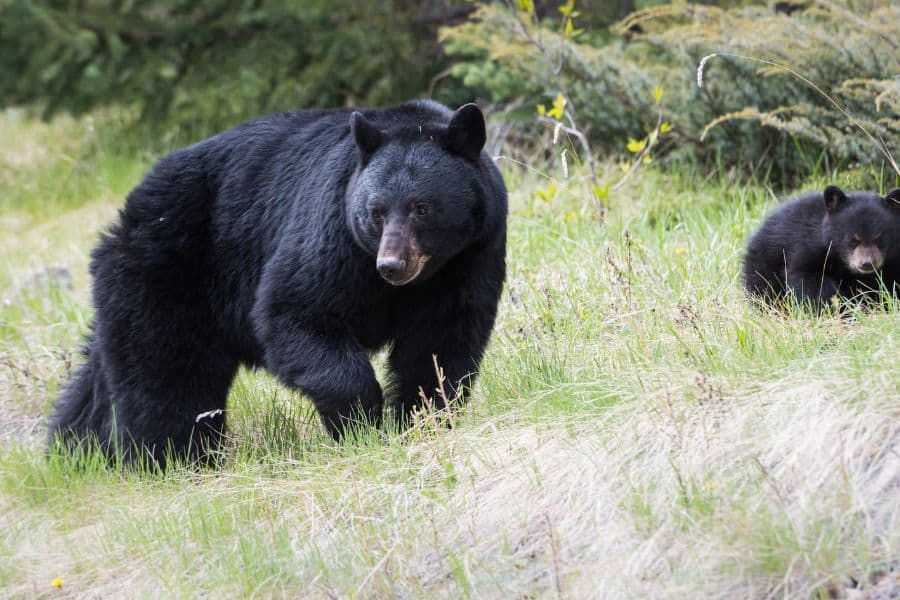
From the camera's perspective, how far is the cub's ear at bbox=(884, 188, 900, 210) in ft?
18.0

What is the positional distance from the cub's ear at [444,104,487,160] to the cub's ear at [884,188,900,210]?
6.81 ft

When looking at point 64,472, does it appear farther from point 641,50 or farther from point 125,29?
point 125,29

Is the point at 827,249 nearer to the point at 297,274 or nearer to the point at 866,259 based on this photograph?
the point at 866,259

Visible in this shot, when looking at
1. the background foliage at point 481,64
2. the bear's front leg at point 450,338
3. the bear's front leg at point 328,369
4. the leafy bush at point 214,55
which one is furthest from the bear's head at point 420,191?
the leafy bush at point 214,55

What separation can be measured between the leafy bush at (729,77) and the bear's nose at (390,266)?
290cm

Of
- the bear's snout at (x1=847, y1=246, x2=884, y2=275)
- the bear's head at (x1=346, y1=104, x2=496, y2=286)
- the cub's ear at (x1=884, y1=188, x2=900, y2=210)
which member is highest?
the bear's head at (x1=346, y1=104, x2=496, y2=286)

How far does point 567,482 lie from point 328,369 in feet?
4.15

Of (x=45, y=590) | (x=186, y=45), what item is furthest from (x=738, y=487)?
(x=186, y=45)

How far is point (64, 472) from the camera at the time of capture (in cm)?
508

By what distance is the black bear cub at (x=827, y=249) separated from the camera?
215 inches

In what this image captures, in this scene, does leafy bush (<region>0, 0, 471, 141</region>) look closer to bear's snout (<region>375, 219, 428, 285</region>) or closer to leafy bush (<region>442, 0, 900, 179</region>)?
leafy bush (<region>442, 0, 900, 179</region>)

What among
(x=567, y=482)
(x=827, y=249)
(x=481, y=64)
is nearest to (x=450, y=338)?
(x=567, y=482)

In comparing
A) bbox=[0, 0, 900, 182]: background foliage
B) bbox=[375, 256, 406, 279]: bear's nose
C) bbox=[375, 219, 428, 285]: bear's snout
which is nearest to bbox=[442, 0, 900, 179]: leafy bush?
bbox=[0, 0, 900, 182]: background foliage

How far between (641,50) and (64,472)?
19.1ft
